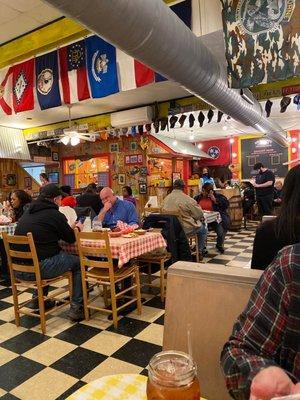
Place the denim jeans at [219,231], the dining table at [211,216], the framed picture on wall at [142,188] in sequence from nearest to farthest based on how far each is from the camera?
the dining table at [211,216], the denim jeans at [219,231], the framed picture on wall at [142,188]

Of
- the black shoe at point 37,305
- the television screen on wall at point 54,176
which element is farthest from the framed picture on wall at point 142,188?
the black shoe at point 37,305

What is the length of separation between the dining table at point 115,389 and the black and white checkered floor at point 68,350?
61.6 inches

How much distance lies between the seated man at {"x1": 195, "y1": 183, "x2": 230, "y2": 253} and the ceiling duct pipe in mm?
2627

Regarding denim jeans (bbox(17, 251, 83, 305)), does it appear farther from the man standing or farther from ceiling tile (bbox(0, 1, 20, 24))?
the man standing

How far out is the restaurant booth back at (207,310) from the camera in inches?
59.2

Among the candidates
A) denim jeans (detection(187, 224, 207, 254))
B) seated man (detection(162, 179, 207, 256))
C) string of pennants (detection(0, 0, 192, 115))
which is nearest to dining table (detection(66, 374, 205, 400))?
string of pennants (detection(0, 0, 192, 115))

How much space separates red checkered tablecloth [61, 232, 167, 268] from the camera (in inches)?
133

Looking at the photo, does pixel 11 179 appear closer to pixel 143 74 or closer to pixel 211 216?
pixel 211 216

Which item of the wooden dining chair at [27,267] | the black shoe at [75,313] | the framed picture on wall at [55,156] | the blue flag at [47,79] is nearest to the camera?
the wooden dining chair at [27,267]

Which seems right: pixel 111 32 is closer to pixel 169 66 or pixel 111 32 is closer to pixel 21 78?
pixel 169 66

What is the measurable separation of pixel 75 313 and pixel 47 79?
3.76 meters

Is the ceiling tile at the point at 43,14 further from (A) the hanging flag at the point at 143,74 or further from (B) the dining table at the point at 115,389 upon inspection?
(B) the dining table at the point at 115,389

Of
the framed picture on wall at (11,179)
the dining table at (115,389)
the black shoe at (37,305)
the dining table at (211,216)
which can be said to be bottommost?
the black shoe at (37,305)

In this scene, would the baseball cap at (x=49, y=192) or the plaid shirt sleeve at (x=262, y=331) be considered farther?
the baseball cap at (x=49, y=192)
